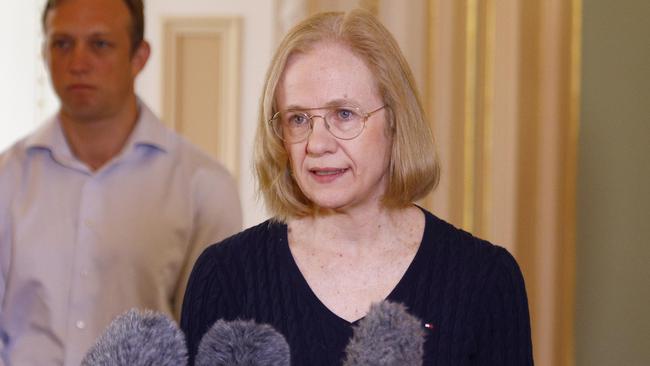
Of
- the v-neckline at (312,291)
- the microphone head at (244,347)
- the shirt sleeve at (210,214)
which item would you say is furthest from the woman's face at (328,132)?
the shirt sleeve at (210,214)

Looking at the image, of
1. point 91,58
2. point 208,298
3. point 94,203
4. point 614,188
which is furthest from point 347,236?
point 91,58

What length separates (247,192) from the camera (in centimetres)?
386

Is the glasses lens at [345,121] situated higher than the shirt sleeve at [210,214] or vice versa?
the glasses lens at [345,121]

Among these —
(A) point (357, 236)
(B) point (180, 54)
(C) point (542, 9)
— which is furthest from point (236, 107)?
(A) point (357, 236)

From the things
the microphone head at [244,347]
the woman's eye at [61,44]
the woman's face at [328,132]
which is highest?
the woman's eye at [61,44]

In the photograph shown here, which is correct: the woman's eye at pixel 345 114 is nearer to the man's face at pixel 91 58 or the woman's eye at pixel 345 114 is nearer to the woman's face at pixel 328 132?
the woman's face at pixel 328 132

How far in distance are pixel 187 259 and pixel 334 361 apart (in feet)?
2.41

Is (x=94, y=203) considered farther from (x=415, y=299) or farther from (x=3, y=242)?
(x=415, y=299)

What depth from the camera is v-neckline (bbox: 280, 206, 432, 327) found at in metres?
1.24

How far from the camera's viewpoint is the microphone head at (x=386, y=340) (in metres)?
0.62

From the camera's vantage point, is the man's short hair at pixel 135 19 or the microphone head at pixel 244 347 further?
the man's short hair at pixel 135 19

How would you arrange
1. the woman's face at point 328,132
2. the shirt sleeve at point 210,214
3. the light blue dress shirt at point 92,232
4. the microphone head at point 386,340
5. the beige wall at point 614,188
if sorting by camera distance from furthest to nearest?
the shirt sleeve at point 210,214, the light blue dress shirt at point 92,232, the beige wall at point 614,188, the woman's face at point 328,132, the microphone head at point 386,340

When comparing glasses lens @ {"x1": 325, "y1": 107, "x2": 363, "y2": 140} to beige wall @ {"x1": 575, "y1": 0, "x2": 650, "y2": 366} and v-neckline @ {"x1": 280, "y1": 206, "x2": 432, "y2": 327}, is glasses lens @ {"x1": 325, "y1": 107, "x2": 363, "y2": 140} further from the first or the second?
beige wall @ {"x1": 575, "y1": 0, "x2": 650, "y2": 366}

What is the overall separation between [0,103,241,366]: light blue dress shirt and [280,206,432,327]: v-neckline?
602mm
